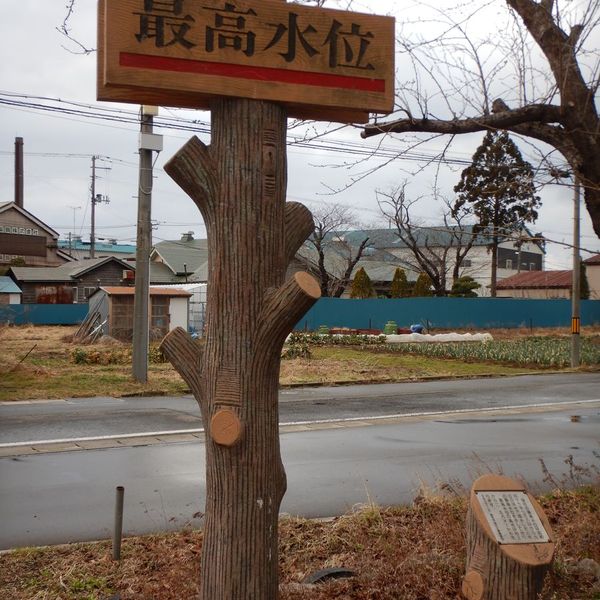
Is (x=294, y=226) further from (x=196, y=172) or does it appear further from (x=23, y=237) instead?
(x=23, y=237)

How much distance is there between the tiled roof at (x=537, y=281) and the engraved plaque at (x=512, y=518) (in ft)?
215

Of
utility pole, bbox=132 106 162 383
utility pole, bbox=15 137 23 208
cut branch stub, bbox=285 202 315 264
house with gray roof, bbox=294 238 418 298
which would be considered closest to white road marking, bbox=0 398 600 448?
utility pole, bbox=132 106 162 383

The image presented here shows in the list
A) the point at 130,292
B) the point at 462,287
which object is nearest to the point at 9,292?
the point at 130,292

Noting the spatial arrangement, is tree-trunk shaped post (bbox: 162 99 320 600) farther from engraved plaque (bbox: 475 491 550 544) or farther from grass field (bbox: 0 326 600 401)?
grass field (bbox: 0 326 600 401)

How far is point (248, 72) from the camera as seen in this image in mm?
3928

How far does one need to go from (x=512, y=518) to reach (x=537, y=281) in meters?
66.7

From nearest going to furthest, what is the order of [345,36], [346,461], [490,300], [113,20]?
[113,20]
[345,36]
[346,461]
[490,300]

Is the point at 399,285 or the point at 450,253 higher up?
the point at 450,253

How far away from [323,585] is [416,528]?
5.53 feet

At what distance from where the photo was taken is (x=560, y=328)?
47.0 metres

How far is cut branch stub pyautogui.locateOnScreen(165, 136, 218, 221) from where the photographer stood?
3.80m

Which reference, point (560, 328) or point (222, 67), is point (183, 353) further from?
point (560, 328)

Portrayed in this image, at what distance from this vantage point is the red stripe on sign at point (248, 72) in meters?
3.80

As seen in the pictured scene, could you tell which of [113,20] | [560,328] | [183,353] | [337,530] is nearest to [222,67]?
Answer: [113,20]
